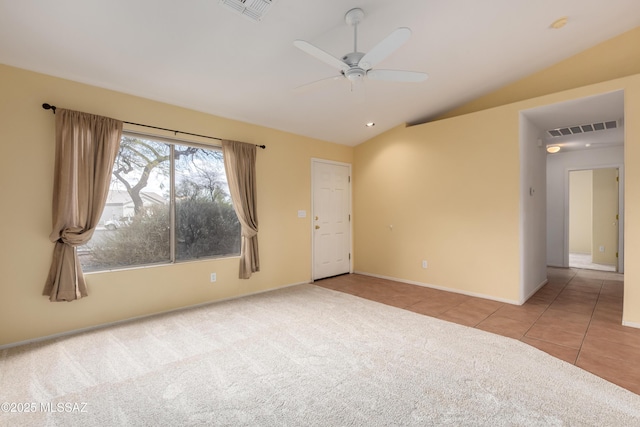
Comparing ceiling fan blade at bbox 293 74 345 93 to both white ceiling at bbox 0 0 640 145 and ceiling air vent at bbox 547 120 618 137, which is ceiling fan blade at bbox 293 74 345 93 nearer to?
white ceiling at bbox 0 0 640 145

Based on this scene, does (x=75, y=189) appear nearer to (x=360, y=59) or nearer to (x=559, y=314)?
(x=360, y=59)

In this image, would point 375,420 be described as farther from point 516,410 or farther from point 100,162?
point 100,162

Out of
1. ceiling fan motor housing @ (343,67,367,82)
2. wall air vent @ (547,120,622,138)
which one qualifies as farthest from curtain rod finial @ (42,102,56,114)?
wall air vent @ (547,120,622,138)

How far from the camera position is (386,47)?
2.10 metres

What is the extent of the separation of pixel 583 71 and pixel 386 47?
3.41 metres

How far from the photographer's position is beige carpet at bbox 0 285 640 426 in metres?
1.79

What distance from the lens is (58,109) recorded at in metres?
2.89

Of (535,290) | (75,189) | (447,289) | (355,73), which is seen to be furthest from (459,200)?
(75,189)

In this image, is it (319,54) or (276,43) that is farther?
(276,43)

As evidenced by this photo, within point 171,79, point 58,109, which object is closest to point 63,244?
point 58,109

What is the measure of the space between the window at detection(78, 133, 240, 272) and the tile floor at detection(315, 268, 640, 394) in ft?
7.21

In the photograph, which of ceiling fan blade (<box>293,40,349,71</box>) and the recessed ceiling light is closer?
ceiling fan blade (<box>293,40,349,71</box>)

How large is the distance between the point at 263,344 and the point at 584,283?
219 inches

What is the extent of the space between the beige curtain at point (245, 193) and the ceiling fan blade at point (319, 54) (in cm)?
228
